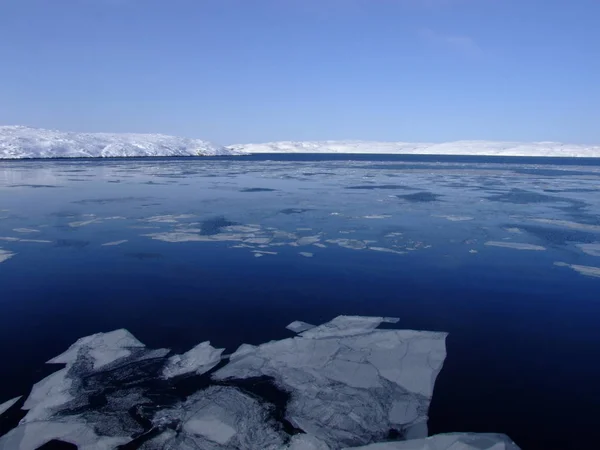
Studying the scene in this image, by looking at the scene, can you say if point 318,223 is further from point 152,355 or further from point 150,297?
point 152,355

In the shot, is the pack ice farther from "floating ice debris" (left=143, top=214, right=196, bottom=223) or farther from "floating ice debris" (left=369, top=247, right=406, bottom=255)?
"floating ice debris" (left=143, top=214, right=196, bottom=223)

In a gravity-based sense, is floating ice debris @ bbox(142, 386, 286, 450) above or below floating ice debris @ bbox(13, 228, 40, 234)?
below

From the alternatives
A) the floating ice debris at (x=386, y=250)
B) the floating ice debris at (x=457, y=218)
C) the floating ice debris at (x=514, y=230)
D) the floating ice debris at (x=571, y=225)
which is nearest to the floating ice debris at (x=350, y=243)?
the floating ice debris at (x=386, y=250)

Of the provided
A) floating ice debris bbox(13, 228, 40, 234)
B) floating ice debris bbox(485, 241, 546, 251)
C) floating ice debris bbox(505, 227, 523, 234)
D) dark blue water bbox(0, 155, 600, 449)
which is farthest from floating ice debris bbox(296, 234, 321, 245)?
floating ice debris bbox(13, 228, 40, 234)

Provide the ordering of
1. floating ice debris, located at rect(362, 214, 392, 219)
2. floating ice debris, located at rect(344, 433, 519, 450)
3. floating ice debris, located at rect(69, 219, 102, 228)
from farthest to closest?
floating ice debris, located at rect(362, 214, 392, 219) → floating ice debris, located at rect(69, 219, 102, 228) → floating ice debris, located at rect(344, 433, 519, 450)

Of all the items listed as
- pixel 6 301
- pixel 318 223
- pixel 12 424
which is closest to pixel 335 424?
pixel 12 424
